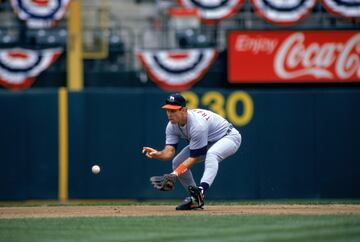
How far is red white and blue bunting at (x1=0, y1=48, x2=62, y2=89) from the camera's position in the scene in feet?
48.5

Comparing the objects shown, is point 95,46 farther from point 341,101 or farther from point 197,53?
point 341,101

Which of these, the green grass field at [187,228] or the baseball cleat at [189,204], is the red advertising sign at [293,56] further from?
the green grass field at [187,228]

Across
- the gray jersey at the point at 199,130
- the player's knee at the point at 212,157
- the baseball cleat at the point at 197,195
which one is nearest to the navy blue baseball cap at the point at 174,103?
the gray jersey at the point at 199,130

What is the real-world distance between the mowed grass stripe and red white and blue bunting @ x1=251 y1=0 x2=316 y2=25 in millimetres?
5886

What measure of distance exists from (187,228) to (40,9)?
7550 millimetres

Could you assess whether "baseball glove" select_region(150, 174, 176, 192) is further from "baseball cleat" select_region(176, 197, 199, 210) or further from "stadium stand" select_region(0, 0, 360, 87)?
"stadium stand" select_region(0, 0, 360, 87)

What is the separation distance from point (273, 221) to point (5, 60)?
730 cm

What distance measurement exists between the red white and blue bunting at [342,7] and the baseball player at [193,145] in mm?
5256

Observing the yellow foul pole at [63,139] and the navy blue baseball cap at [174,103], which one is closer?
the navy blue baseball cap at [174,103]

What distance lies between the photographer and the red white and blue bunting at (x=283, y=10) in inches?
581

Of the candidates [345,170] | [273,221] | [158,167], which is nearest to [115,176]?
[158,167]

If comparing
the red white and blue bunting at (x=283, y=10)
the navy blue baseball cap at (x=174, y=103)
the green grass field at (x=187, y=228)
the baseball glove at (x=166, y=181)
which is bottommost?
the green grass field at (x=187, y=228)

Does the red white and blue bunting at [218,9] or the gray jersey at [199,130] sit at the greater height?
the red white and blue bunting at [218,9]

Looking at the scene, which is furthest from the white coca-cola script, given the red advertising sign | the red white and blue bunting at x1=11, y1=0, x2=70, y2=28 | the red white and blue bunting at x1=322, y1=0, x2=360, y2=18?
the red white and blue bunting at x1=11, y1=0, x2=70, y2=28
